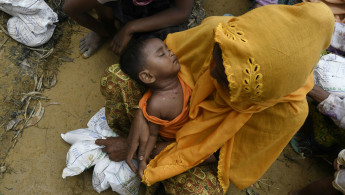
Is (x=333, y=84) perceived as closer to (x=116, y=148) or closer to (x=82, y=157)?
(x=116, y=148)

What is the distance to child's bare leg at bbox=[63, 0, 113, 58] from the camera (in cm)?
210

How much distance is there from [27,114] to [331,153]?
2824 mm

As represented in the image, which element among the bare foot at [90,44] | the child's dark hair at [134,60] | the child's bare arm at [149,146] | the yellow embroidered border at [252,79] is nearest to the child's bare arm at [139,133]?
the child's bare arm at [149,146]

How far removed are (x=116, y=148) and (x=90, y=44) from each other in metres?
1.26

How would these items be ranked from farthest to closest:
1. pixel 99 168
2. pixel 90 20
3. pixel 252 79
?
1. pixel 90 20
2. pixel 99 168
3. pixel 252 79

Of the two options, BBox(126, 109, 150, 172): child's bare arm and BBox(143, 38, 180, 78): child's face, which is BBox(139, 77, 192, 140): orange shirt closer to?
BBox(126, 109, 150, 172): child's bare arm

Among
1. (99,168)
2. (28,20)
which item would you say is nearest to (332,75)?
(99,168)

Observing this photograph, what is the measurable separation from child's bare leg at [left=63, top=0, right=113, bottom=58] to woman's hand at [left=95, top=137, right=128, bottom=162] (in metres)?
1.09

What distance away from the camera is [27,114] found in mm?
2365

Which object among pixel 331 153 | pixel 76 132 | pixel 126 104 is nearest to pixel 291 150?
pixel 331 153

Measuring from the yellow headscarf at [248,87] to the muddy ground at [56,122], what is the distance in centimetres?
88

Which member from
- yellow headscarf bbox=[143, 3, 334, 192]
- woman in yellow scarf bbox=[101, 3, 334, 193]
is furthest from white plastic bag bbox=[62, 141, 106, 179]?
yellow headscarf bbox=[143, 3, 334, 192]

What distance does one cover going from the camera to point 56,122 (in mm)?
2365

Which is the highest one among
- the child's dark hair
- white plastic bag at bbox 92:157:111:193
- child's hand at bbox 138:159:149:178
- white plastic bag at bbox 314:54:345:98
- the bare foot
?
the child's dark hair
